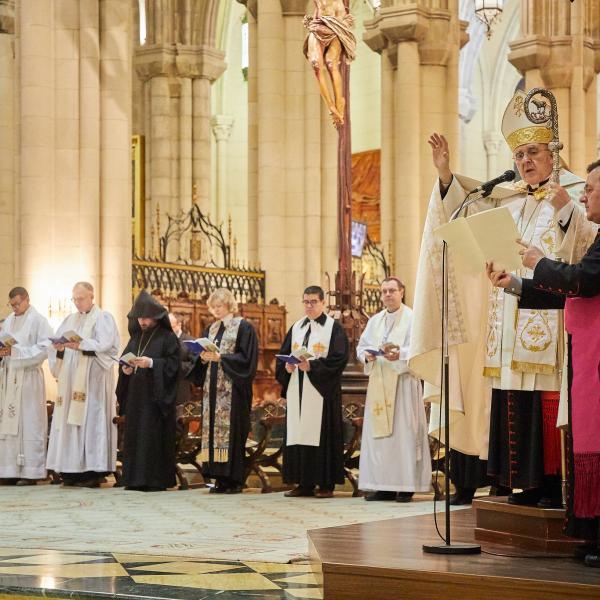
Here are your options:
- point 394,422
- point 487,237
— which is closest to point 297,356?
point 394,422

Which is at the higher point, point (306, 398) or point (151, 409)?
point (306, 398)

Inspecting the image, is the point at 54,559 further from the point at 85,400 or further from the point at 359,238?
the point at 359,238

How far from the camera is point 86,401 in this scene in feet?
43.4

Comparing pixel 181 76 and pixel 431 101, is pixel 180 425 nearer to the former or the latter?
pixel 431 101

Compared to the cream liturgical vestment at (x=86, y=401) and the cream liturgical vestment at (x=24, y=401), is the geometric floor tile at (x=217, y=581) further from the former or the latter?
the cream liturgical vestment at (x=24, y=401)

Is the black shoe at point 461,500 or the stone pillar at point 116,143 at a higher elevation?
the stone pillar at point 116,143

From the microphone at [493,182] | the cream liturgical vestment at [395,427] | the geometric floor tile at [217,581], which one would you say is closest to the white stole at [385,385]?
the cream liturgical vestment at [395,427]

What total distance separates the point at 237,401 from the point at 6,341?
8.12 ft

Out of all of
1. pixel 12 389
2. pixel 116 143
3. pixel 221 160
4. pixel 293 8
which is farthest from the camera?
pixel 221 160

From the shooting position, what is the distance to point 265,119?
20.0 m

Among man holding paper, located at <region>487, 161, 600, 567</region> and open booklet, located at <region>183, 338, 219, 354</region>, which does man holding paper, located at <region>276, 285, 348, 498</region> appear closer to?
open booklet, located at <region>183, 338, 219, 354</region>

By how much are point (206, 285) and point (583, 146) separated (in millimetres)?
8851

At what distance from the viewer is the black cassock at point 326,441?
1209cm

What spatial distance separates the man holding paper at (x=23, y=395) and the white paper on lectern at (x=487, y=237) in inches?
323
